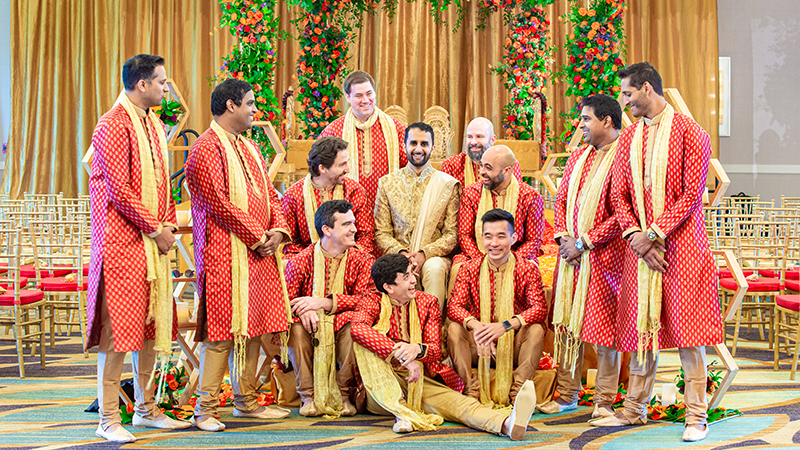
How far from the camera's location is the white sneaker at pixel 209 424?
3209 millimetres

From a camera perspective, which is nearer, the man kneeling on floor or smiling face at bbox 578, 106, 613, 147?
the man kneeling on floor

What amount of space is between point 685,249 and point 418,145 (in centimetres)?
159

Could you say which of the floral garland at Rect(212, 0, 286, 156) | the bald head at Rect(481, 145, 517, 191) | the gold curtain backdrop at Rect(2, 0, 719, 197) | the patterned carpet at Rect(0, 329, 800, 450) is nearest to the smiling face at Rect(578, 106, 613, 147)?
the bald head at Rect(481, 145, 517, 191)

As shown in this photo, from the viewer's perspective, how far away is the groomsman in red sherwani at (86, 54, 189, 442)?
2.97m

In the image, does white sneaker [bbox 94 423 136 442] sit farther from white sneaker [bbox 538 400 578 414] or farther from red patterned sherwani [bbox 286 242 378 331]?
white sneaker [bbox 538 400 578 414]

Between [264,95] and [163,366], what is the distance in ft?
10.9

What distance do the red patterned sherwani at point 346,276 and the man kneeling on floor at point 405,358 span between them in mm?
108

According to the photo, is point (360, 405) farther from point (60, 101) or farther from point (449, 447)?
point (60, 101)

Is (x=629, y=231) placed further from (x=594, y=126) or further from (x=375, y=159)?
(x=375, y=159)

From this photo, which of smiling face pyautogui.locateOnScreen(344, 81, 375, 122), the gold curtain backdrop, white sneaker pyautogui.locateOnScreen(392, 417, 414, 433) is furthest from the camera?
the gold curtain backdrop

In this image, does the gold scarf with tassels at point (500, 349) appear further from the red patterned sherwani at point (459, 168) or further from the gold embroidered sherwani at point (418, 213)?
the red patterned sherwani at point (459, 168)

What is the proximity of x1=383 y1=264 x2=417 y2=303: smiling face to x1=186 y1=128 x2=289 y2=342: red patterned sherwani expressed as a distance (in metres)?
0.59

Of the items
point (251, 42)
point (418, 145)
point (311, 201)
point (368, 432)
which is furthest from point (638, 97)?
point (251, 42)

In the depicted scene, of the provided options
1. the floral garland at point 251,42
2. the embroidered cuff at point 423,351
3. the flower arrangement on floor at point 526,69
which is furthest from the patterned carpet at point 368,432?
the flower arrangement on floor at point 526,69
